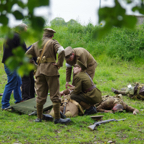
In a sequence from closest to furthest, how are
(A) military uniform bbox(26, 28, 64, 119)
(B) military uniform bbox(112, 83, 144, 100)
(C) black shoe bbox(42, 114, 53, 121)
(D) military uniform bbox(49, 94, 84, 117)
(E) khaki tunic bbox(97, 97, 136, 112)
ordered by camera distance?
1. (A) military uniform bbox(26, 28, 64, 119)
2. (C) black shoe bbox(42, 114, 53, 121)
3. (D) military uniform bbox(49, 94, 84, 117)
4. (E) khaki tunic bbox(97, 97, 136, 112)
5. (B) military uniform bbox(112, 83, 144, 100)

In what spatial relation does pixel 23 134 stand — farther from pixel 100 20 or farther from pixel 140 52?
pixel 140 52

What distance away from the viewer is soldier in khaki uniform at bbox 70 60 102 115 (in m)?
5.50

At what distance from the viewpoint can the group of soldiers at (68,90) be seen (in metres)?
4.75

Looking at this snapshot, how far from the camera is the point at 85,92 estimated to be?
5.63m

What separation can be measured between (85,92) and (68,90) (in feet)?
2.32

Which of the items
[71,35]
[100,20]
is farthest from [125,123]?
[71,35]

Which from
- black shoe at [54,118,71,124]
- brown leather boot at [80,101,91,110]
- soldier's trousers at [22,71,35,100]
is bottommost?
black shoe at [54,118,71,124]

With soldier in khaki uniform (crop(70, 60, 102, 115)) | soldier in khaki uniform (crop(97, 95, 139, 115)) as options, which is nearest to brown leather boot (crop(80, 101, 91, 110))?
soldier in khaki uniform (crop(70, 60, 102, 115))

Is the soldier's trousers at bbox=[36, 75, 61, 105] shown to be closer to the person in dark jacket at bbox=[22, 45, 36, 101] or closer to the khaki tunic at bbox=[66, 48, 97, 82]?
the khaki tunic at bbox=[66, 48, 97, 82]

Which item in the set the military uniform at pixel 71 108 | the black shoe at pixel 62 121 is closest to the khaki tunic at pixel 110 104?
the military uniform at pixel 71 108

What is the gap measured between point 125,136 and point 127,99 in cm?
309

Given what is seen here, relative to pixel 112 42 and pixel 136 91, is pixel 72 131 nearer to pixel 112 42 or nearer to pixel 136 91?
pixel 136 91

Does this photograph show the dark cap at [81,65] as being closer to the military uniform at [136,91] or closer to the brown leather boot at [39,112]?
the brown leather boot at [39,112]

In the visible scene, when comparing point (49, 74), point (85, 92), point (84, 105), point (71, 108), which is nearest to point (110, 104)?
point (84, 105)
